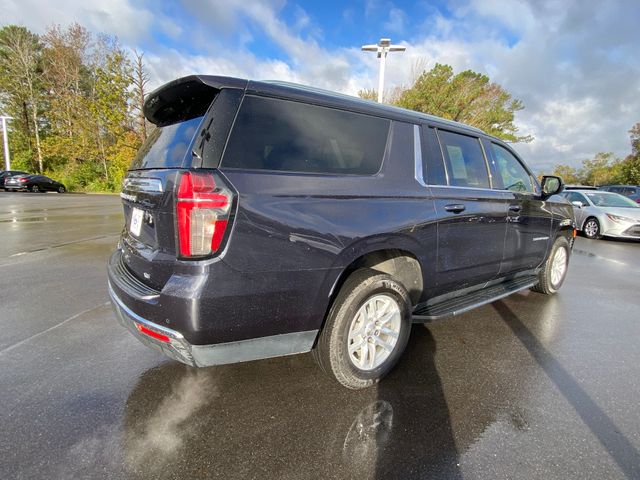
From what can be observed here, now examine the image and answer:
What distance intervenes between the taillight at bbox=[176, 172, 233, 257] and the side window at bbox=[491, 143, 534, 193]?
9.64 feet

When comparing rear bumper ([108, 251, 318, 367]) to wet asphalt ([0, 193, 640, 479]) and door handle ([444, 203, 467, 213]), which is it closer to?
wet asphalt ([0, 193, 640, 479])

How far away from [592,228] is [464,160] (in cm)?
937

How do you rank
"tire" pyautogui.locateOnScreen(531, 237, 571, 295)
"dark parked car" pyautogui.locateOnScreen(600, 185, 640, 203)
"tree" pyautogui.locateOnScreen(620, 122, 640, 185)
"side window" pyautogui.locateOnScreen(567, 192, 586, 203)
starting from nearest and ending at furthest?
"tire" pyautogui.locateOnScreen(531, 237, 571, 295) < "side window" pyautogui.locateOnScreen(567, 192, 586, 203) < "dark parked car" pyautogui.locateOnScreen(600, 185, 640, 203) < "tree" pyautogui.locateOnScreen(620, 122, 640, 185)

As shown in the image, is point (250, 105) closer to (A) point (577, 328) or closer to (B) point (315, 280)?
(B) point (315, 280)

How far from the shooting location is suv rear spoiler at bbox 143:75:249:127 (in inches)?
73.3

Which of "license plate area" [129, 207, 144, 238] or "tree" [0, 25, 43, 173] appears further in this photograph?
"tree" [0, 25, 43, 173]

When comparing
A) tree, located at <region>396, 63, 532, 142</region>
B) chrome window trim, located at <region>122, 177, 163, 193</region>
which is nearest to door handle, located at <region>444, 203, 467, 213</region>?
chrome window trim, located at <region>122, 177, 163, 193</region>

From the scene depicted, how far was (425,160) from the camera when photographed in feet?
8.72

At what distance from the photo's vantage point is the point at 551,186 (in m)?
3.99

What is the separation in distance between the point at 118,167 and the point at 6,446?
32.4 metres

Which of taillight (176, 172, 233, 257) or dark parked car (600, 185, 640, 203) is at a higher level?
dark parked car (600, 185, 640, 203)

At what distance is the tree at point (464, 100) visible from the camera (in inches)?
1019

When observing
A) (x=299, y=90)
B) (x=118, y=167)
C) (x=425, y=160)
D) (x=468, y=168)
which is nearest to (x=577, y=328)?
(x=468, y=168)

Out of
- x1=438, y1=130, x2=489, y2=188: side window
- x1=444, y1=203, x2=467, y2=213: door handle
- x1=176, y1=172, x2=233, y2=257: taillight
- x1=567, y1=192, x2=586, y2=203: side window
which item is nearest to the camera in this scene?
x1=176, y1=172, x2=233, y2=257: taillight
